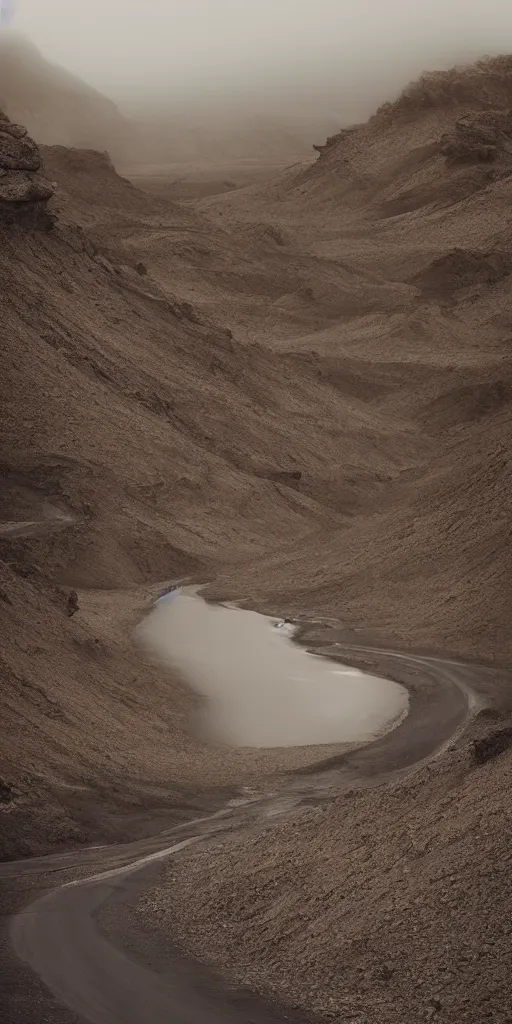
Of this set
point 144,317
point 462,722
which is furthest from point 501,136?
point 462,722

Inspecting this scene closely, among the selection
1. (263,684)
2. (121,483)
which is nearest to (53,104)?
(121,483)

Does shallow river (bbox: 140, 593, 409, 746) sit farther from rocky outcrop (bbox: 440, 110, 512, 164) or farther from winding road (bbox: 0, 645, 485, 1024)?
rocky outcrop (bbox: 440, 110, 512, 164)

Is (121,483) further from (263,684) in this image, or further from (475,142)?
(475,142)

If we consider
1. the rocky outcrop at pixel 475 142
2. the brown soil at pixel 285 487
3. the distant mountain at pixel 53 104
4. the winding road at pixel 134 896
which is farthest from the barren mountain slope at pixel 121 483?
the distant mountain at pixel 53 104

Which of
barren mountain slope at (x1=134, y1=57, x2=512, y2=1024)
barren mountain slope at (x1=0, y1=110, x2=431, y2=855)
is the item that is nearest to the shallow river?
barren mountain slope at (x1=0, y1=110, x2=431, y2=855)

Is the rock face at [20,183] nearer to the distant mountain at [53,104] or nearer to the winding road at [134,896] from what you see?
the winding road at [134,896]

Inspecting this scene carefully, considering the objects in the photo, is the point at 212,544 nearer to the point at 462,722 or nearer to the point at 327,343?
the point at 462,722

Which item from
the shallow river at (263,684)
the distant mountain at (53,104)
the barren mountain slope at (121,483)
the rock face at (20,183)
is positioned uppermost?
the distant mountain at (53,104)
